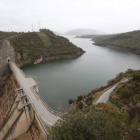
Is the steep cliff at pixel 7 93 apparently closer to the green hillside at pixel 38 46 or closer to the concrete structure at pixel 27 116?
the concrete structure at pixel 27 116

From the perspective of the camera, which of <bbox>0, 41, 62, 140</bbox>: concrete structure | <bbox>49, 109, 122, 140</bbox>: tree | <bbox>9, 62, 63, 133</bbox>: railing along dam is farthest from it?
<bbox>0, 41, 62, 140</bbox>: concrete structure

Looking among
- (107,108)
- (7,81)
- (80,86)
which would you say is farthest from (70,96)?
(7,81)

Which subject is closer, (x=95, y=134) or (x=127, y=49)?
(x=95, y=134)

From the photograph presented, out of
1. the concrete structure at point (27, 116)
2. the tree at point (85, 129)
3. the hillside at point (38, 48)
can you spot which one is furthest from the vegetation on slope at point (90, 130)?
the hillside at point (38, 48)

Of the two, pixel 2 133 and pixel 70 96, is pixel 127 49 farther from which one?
pixel 2 133

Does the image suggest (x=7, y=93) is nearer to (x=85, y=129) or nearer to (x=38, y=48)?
(x=85, y=129)

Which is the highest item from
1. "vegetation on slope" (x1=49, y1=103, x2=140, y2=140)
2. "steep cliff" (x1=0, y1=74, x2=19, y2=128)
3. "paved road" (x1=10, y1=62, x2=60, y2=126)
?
"vegetation on slope" (x1=49, y1=103, x2=140, y2=140)

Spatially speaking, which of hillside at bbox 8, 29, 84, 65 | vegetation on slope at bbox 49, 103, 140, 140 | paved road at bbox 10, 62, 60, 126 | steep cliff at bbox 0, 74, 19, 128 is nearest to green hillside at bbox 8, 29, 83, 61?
hillside at bbox 8, 29, 84, 65

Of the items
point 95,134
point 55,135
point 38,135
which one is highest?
point 95,134

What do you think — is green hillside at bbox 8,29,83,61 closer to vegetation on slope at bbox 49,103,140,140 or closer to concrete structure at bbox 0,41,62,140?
concrete structure at bbox 0,41,62,140
